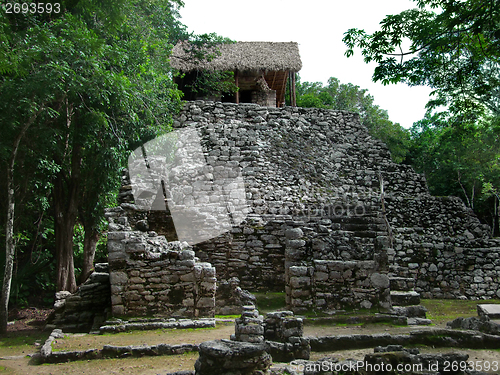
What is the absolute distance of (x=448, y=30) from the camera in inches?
229

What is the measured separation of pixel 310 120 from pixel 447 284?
25.5ft

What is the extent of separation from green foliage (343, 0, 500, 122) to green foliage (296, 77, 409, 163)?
16992 mm

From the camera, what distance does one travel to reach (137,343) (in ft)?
19.1

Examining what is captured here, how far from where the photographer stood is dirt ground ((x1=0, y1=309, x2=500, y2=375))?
509 centimetres

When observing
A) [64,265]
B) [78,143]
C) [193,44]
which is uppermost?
[193,44]

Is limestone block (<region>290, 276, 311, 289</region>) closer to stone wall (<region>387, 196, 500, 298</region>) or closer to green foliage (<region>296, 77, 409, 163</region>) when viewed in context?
stone wall (<region>387, 196, 500, 298</region>)

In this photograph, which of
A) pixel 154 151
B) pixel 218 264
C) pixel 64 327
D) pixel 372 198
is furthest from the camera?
pixel 372 198

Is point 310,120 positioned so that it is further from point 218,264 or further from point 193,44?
point 218,264

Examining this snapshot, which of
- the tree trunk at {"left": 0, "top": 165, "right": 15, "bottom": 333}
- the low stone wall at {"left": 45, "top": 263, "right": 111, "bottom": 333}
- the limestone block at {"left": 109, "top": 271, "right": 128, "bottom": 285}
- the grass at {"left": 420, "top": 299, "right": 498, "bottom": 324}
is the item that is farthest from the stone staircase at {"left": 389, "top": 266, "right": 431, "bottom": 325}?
the tree trunk at {"left": 0, "top": 165, "right": 15, "bottom": 333}

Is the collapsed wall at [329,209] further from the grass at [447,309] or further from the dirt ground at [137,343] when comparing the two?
the dirt ground at [137,343]

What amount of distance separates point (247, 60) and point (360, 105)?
11.6 m

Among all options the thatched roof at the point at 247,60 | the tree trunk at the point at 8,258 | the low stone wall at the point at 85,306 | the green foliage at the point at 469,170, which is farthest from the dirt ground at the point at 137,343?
the green foliage at the point at 469,170

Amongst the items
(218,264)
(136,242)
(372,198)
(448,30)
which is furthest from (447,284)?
(136,242)

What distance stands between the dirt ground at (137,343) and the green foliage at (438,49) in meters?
3.88
